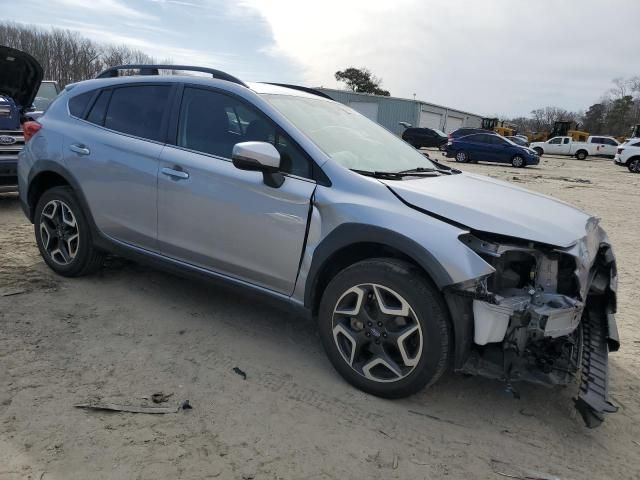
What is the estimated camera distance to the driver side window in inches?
128

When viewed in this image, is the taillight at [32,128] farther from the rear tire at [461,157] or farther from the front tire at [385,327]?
the rear tire at [461,157]

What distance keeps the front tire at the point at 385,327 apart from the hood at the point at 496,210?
387 mm

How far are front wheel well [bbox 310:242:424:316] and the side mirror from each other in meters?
0.66

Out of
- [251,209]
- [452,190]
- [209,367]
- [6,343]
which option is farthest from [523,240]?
[6,343]

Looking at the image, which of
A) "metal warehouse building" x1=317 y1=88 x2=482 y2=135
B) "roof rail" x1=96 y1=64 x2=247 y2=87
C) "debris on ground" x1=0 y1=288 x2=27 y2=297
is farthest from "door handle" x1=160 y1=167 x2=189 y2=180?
"metal warehouse building" x1=317 y1=88 x2=482 y2=135

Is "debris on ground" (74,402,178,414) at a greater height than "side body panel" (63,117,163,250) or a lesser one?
lesser

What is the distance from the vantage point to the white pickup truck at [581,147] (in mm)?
37125

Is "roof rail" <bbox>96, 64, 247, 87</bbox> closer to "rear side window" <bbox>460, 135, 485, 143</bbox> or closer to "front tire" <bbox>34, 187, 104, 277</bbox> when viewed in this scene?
"front tire" <bbox>34, 187, 104, 277</bbox>

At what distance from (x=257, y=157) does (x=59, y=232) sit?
2.43 meters

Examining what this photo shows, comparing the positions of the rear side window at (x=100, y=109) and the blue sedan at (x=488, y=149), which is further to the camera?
the blue sedan at (x=488, y=149)

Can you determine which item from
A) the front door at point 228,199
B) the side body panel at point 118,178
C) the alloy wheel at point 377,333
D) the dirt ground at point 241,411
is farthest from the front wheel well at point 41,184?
the alloy wheel at point 377,333

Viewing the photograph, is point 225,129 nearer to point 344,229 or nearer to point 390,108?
point 344,229

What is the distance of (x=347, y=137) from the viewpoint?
3.62 meters

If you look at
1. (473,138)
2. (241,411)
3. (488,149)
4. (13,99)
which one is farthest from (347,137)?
(488,149)
